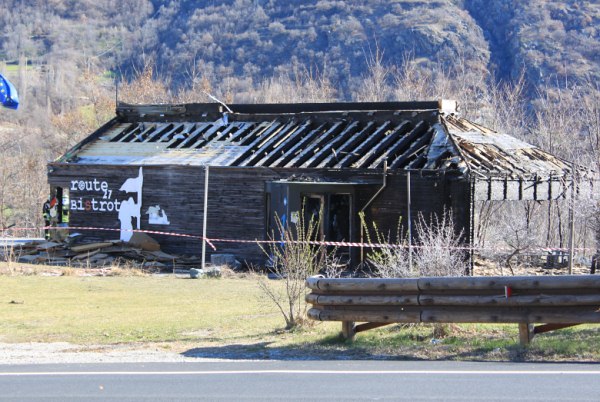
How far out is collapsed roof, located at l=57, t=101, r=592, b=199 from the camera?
90.1 feet

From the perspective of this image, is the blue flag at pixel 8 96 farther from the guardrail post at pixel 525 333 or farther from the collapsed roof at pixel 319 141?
the guardrail post at pixel 525 333

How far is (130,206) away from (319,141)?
6.53 metres

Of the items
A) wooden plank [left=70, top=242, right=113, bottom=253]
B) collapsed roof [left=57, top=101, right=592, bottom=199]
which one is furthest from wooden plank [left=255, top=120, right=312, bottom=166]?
wooden plank [left=70, top=242, right=113, bottom=253]

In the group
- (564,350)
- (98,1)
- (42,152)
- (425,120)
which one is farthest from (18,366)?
(98,1)

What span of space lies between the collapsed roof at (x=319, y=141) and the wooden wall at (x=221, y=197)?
31 cm

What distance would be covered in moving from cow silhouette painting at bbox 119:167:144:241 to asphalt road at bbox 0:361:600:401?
19.6m

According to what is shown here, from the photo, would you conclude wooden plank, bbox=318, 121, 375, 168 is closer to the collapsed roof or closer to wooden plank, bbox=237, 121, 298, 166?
the collapsed roof

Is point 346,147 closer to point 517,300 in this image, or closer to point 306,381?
point 517,300

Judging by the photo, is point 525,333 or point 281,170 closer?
point 525,333

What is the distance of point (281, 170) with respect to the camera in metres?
28.9

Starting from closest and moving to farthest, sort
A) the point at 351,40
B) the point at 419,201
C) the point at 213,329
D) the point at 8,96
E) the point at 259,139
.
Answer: the point at 213,329 < the point at 8,96 < the point at 419,201 < the point at 259,139 < the point at 351,40

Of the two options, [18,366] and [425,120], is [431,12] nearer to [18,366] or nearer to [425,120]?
[425,120]

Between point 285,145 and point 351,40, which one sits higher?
point 351,40

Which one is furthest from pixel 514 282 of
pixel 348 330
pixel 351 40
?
pixel 351 40
